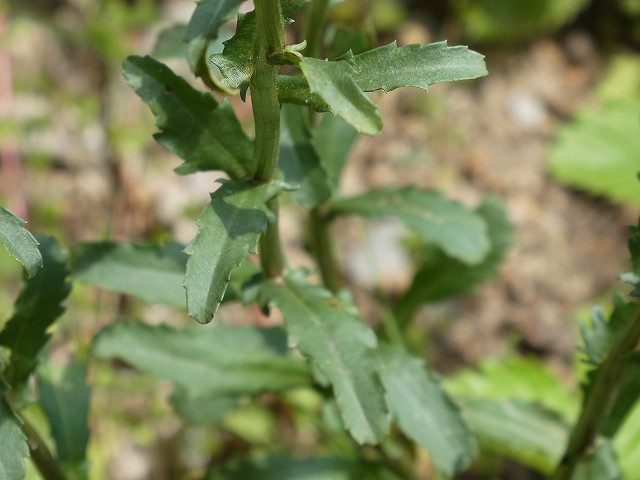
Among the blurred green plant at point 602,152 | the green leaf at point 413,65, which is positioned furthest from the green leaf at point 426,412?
the blurred green plant at point 602,152

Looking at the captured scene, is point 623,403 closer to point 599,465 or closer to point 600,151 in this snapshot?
point 599,465

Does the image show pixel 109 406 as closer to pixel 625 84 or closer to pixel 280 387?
pixel 280 387

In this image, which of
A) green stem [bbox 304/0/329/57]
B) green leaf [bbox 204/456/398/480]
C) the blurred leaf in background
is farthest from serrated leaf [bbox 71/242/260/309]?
the blurred leaf in background

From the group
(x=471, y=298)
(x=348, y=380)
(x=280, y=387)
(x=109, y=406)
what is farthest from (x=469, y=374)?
(x=348, y=380)

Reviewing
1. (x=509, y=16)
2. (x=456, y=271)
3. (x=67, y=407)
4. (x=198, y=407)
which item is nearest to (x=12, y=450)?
(x=67, y=407)

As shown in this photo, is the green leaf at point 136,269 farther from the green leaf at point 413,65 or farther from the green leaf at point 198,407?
the green leaf at point 413,65
